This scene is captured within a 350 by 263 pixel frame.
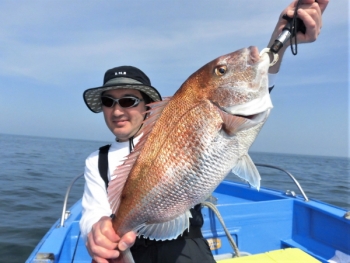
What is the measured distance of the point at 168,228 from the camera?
1.50 m

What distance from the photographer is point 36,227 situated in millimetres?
6477

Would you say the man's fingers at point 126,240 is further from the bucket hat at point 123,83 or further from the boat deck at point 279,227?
the boat deck at point 279,227

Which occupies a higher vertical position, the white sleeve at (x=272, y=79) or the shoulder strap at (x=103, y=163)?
the white sleeve at (x=272, y=79)

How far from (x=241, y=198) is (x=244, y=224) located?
195 cm

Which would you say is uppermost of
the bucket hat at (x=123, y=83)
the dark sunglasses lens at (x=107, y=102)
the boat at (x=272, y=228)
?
the bucket hat at (x=123, y=83)

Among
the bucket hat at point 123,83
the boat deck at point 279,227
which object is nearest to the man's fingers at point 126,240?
the bucket hat at point 123,83

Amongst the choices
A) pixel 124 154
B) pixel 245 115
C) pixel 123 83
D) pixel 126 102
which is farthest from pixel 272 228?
pixel 245 115

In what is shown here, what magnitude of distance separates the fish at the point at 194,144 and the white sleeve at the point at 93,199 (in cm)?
66

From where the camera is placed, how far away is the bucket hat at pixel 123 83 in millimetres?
2332

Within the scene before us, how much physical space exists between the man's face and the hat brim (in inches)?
3.1

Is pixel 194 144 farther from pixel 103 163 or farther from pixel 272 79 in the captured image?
pixel 103 163

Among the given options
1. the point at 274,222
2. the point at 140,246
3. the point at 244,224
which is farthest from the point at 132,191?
the point at 274,222

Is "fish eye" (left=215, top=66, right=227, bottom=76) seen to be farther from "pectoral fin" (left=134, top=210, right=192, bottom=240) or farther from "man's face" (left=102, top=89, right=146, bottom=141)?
"man's face" (left=102, top=89, right=146, bottom=141)

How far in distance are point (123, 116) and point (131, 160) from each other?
0.94 m
